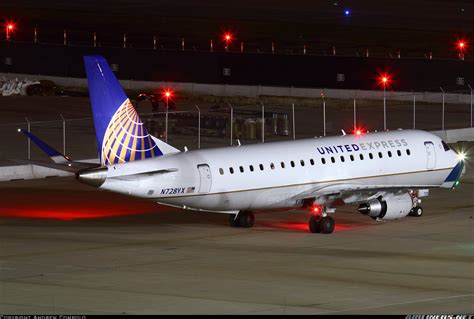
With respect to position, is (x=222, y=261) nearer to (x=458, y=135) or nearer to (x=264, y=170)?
(x=264, y=170)

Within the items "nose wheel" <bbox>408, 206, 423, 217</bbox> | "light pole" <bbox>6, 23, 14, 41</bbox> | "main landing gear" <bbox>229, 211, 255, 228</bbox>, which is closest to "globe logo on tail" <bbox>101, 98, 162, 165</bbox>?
"main landing gear" <bbox>229, 211, 255, 228</bbox>

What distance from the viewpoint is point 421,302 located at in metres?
34.6

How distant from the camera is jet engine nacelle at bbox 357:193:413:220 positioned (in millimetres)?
48906

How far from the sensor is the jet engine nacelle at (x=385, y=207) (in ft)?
160

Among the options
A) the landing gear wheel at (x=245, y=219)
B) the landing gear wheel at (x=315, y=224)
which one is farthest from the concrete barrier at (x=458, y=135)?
the landing gear wheel at (x=315, y=224)

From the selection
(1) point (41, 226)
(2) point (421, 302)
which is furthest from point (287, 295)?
(1) point (41, 226)

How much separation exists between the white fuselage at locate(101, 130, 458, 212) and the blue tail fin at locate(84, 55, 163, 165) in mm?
768

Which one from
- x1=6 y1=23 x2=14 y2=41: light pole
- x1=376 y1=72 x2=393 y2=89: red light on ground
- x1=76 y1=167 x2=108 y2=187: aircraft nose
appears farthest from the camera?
x1=6 y1=23 x2=14 y2=41: light pole

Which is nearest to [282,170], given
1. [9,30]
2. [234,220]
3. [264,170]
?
[264,170]

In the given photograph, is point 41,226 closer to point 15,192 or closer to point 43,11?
point 15,192

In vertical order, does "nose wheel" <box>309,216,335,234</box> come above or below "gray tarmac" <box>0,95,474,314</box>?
above

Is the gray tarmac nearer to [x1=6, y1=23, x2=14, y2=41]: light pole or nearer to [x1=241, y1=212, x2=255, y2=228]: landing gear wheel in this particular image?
[x1=241, y1=212, x2=255, y2=228]: landing gear wheel

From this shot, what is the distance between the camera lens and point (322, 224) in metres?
47.9

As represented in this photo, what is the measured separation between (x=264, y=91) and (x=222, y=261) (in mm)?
59739
